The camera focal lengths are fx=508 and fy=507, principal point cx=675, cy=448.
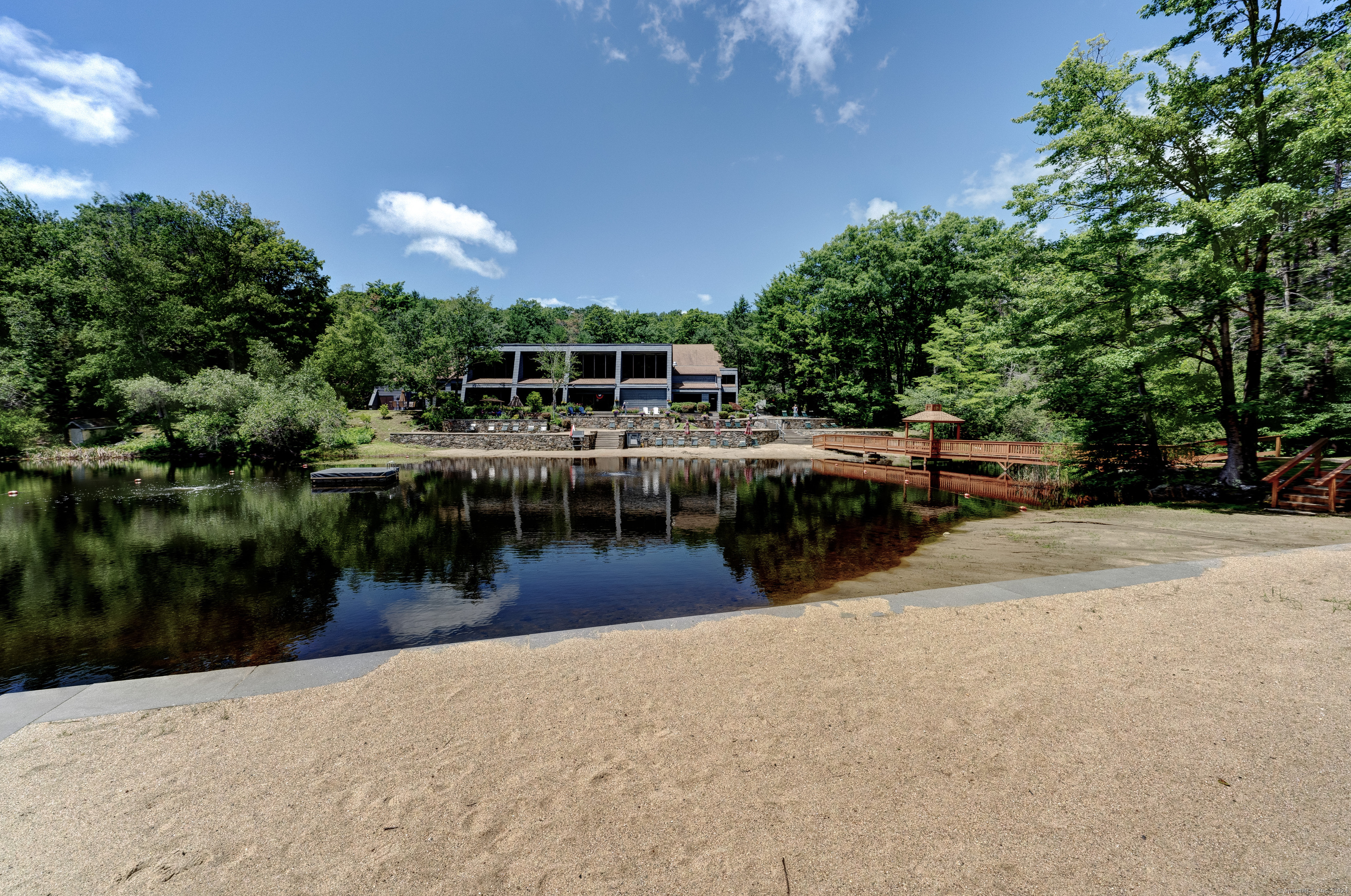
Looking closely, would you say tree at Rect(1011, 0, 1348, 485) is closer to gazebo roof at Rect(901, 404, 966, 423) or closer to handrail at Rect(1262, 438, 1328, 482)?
handrail at Rect(1262, 438, 1328, 482)

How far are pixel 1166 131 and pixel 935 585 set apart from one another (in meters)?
15.0

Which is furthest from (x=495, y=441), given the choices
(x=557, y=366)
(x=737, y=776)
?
(x=737, y=776)

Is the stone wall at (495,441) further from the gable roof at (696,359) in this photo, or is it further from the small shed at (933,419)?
the small shed at (933,419)

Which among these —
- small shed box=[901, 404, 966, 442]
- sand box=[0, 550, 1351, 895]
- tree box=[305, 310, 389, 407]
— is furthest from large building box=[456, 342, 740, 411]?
sand box=[0, 550, 1351, 895]

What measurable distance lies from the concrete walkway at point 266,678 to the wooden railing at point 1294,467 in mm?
9376

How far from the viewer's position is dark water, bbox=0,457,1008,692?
6672 mm

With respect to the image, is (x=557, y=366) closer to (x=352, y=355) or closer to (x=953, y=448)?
(x=352, y=355)

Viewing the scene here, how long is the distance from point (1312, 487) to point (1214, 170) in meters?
8.52

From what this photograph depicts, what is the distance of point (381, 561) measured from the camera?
10.1 m

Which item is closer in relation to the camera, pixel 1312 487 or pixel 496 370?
pixel 1312 487

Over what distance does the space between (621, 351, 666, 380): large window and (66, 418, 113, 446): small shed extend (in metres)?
36.5

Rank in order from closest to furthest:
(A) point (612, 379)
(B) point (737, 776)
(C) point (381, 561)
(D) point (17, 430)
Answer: (B) point (737, 776), (C) point (381, 561), (D) point (17, 430), (A) point (612, 379)

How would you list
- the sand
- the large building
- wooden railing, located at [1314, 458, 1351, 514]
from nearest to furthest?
the sand < wooden railing, located at [1314, 458, 1351, 514] < the large building

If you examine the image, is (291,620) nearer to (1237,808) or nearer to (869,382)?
(1237,808)
